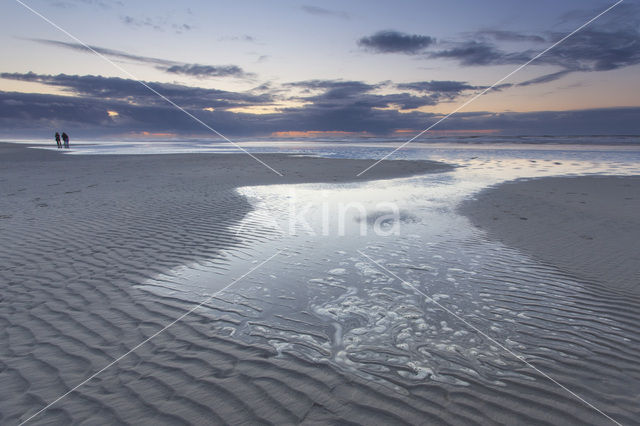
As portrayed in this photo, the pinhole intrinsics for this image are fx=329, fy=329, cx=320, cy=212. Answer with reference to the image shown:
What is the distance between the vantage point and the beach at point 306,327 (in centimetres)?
300

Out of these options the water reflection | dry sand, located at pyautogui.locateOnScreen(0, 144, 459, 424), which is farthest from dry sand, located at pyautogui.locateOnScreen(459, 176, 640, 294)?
dry sand, located at pyautogui.locateOnScreen(0, 144, 459, 424)

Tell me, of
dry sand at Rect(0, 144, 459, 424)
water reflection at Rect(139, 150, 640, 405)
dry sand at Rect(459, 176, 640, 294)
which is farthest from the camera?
dry sand at Rect(459, 176, 640, 294)

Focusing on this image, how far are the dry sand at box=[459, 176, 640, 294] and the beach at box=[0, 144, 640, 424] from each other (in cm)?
13

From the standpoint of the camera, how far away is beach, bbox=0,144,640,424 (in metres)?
3.00

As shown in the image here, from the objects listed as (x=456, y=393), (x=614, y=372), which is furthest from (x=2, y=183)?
(x=614, y=372)

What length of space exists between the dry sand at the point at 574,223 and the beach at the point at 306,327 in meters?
0.13

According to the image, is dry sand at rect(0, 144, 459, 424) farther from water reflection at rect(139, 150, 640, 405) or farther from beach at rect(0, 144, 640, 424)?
water reflection at rect(139, 150, 640, 405)

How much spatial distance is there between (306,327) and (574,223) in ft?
29.1

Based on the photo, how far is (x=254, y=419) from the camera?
283 centimetres

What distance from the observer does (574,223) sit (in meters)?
9.22

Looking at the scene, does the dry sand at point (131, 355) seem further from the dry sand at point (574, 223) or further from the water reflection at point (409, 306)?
the dry sand at point (574, 223)

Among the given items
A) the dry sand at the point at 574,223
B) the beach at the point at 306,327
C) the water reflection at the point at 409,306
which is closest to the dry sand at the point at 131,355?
the beach at the point at 306,327

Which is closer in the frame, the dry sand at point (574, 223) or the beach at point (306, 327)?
the beach at point (306, 327)

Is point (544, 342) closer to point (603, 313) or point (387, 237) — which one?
point (603, 313)
